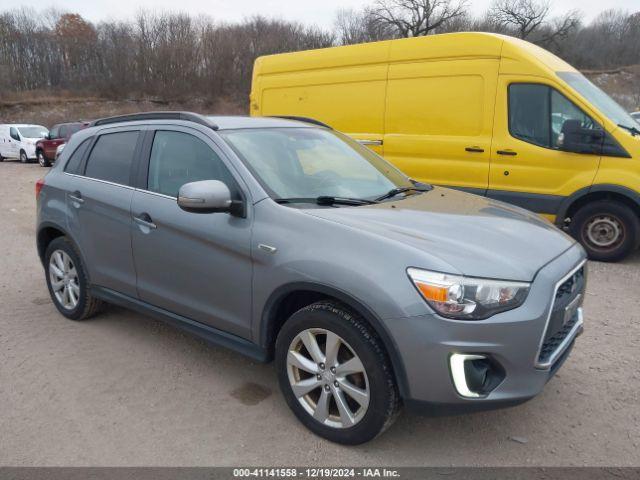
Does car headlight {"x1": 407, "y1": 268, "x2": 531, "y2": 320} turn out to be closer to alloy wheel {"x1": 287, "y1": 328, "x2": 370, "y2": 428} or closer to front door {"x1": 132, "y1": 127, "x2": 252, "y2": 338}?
alloy wheel {"x1": 287, "y1": 328, "x2": 370, "y2": 428}

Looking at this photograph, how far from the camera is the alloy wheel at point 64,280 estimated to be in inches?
170

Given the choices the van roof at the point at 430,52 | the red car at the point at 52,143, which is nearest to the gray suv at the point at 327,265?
the van roof at the point at 430,52

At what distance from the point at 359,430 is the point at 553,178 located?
4.62 meters

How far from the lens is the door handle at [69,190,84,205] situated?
406cm

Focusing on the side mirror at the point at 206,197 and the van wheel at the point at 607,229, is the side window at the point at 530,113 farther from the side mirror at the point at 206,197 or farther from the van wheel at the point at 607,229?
the side mirror at the point at 206,197

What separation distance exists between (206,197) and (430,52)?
16.0 feet

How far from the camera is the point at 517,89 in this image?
6.20 meters

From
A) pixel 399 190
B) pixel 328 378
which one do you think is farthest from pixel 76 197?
pixel 328 378

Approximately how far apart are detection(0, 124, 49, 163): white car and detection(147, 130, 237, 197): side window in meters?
20.6

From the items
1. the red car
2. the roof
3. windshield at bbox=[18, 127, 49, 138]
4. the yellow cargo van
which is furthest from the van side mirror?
windshield at bbox=[18, 127, 49, 138]

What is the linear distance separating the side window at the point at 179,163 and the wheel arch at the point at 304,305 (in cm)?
78

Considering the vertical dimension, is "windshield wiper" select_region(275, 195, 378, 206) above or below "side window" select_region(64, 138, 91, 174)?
below

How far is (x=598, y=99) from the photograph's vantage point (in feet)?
20.2

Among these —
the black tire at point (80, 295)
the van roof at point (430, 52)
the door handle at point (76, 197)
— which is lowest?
the black tire at point (80, 295)
